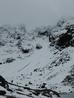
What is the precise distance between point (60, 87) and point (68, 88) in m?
3.74

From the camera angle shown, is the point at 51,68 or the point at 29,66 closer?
the point at 51,68

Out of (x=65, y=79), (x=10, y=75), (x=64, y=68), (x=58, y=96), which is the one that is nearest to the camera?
(x=58, y=96)

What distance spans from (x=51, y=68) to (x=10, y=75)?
23085 millimetres

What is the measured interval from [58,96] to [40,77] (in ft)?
173

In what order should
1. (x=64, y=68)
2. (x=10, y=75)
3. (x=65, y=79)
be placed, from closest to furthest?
(x=65, y=79) → (x=64, y=68) → (x=10, y=75)

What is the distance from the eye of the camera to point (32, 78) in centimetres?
17438

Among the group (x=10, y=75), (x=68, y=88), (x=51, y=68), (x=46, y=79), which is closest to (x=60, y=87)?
(x=68, y=88)

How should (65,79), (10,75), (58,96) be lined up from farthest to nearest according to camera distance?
(10,75) → (65,79) → (58,96)

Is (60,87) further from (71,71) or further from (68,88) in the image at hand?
(71,71)

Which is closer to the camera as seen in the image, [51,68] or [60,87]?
[60,87]

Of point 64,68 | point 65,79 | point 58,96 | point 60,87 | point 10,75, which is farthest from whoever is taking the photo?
point 10,75

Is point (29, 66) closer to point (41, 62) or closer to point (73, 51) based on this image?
point (41, 62)

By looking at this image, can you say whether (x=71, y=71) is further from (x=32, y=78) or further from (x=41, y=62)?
(x=41, y=62)

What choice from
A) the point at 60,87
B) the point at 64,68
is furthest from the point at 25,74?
the point at 60,87
